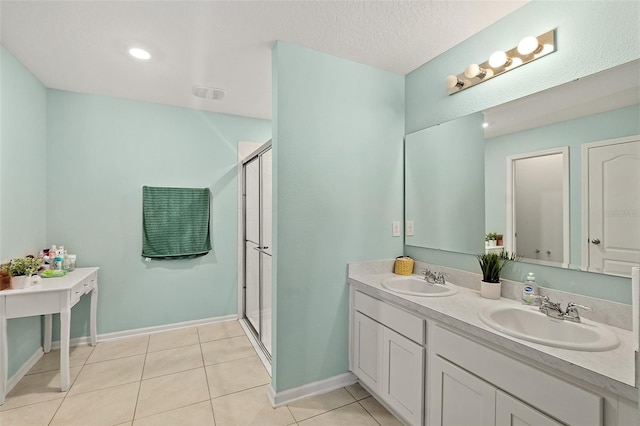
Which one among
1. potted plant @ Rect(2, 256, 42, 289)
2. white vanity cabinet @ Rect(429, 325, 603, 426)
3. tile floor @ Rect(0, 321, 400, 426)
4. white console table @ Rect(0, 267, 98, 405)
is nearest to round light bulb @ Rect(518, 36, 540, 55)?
white vanity cabinet @ Rect(429, 325, 603, 426)

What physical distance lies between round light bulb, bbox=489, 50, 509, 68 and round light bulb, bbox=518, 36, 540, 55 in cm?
9

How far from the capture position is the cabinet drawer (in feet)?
5.16

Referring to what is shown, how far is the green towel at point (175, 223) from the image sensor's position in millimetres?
2990

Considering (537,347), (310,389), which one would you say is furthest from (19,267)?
(537,347)

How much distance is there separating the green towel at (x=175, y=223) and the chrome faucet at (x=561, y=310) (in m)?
3.01

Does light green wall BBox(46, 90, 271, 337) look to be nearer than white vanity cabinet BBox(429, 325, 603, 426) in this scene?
No

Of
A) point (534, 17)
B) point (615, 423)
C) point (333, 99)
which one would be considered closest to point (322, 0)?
point (333, 99)

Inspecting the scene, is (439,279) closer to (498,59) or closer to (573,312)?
(573,312)

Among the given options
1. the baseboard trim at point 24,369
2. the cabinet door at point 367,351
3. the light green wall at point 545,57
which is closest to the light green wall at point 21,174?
the baseboard trim at point 24,369

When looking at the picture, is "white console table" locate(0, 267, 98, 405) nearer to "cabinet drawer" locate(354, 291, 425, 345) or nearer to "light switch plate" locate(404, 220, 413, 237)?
"cabinet drawer" locate(354, 291, 425, 345)

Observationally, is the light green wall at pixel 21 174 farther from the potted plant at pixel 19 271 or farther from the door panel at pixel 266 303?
the door panel at pixel 266 303

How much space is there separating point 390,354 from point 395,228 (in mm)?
960

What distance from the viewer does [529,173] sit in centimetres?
160

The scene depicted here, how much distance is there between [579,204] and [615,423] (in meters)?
0.92
